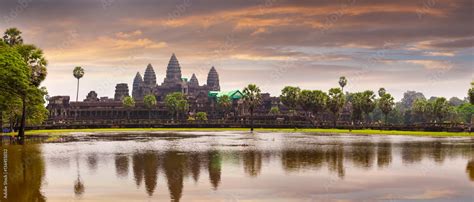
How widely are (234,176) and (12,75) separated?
4077cm

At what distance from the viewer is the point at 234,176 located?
3183 centimetres

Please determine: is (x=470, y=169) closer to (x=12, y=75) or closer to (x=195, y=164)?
(x=195, y=164)

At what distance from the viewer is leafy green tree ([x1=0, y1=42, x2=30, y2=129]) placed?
62.8 meters

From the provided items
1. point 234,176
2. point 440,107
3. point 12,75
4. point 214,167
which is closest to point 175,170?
point 214,167

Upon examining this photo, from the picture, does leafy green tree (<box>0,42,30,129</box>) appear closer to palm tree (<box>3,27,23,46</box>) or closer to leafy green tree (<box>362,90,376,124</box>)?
palm tree (<box>3,27,23,46</box>)

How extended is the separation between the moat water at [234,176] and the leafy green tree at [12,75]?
59.3ft

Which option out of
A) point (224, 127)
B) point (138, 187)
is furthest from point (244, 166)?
point (224, 127)

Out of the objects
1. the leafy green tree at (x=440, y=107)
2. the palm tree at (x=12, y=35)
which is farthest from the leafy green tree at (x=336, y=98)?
the palm tree at (x=12, y=35)

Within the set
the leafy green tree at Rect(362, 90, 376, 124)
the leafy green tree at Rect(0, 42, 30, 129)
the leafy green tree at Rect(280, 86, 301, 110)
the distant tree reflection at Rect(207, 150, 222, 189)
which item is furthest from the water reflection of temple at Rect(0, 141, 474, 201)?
the leafy green tree at Rect(280, 86, 301, 110)

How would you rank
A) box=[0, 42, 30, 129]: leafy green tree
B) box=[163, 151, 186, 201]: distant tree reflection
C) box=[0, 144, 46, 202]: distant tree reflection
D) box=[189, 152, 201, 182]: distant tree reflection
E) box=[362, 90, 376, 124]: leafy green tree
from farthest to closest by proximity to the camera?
box=[362, 90, 376, 124]: leafy green tree, box=[0, 42, 30, 129]: leafy green tree, box=[189, 152, 201, 182]: distant tree reflection, box=[163, 151, 186, 201]: distant tree reflection, box=[0, 144, 46, 202]: distant tree reflection

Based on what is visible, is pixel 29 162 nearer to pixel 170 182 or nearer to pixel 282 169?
pixel 170 182

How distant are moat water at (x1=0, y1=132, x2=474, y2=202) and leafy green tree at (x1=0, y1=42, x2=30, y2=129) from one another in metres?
18.1

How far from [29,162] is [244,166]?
14.2 m

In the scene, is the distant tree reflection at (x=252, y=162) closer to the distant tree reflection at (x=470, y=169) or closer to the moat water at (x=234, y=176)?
the moat water at (x=234, y=176)
